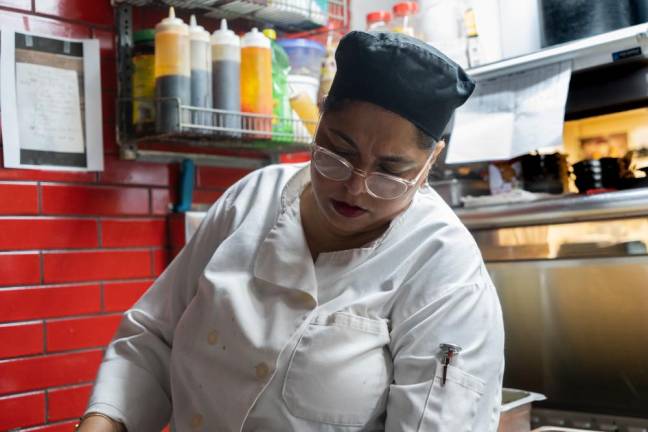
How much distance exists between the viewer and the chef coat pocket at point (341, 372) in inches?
46.7

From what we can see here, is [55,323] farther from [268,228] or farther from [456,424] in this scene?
[456,424]

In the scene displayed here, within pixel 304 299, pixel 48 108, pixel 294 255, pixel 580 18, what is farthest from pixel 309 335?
pixel 580 18

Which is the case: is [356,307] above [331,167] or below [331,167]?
below

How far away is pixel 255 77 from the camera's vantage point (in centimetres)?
228

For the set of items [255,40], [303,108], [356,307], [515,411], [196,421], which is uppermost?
[255,40]

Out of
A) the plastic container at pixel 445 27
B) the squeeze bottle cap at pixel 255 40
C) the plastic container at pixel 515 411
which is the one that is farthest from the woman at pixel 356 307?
the plastic container at pixel 445 27

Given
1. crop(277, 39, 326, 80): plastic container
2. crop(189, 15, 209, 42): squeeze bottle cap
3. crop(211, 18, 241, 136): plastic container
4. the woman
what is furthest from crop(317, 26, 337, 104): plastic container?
the woman

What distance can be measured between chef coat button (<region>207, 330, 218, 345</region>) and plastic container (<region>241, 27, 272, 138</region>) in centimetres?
109

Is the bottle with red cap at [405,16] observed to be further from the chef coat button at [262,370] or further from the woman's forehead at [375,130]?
the chef coat button at [262,370]

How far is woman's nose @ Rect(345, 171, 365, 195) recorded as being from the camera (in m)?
1.22

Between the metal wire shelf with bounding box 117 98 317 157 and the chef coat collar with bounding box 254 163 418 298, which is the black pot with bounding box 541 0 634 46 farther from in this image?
the chef coat collar with bounding box 254 163 418 298

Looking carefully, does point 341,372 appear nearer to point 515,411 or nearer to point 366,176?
point 366,176

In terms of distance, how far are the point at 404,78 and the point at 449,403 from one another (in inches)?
22.1

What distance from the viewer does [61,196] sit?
213cm
